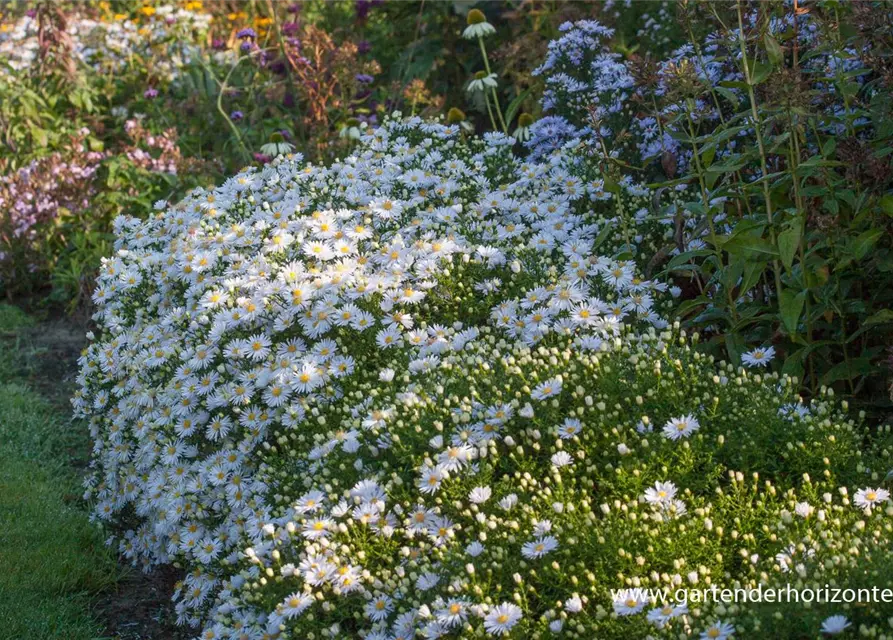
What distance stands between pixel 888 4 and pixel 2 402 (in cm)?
403

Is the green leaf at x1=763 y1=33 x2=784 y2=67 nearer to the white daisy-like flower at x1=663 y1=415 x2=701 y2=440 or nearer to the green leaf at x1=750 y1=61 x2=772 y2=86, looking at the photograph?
the green leaf at x1=750 y1=61 x2=772 y2=86

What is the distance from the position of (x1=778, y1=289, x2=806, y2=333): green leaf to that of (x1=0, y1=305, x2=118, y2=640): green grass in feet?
7.41

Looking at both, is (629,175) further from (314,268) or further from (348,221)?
(314,268)

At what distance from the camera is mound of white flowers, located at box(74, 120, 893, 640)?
7.82 ft

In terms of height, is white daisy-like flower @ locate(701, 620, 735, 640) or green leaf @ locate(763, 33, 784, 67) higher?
green leaf @ locate(763, 33, 784, 67)

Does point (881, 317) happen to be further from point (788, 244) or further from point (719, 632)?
point (719, 632)

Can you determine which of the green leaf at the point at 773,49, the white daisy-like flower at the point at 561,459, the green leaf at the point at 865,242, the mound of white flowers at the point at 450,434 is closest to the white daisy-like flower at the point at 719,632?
the mound of white flowers at the point at 450,434

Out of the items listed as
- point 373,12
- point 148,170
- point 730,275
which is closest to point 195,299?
point 730,275

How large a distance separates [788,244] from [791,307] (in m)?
0.18

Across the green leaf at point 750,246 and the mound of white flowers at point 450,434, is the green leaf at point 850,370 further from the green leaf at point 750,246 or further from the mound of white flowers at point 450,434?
the green leaf at point 750,246

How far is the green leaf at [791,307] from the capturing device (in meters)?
2.97

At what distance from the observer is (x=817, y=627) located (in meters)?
2.04

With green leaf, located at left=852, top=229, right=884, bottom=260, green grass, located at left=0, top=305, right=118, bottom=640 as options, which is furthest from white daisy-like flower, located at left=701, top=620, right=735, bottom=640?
green grass, located at left=0, top=305, right=118, bottom=640

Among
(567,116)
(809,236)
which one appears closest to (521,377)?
(809,236)
